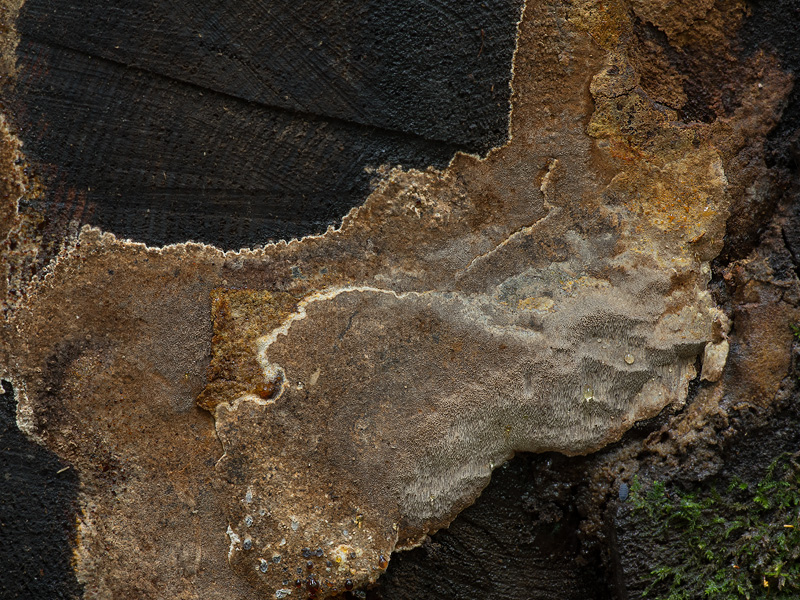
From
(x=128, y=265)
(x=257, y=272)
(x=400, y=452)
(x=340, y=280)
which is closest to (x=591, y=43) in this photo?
(x=340, y=280)

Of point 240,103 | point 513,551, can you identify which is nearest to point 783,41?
point 240,103

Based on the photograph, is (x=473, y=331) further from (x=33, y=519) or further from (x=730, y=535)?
(x=33, y=519)

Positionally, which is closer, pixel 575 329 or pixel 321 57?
pixel 321 57

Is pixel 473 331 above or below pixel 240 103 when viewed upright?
below

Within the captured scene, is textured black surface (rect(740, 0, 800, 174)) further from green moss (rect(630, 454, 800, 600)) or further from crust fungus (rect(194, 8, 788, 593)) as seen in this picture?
green moss (rect(630, 454, 800, 600))

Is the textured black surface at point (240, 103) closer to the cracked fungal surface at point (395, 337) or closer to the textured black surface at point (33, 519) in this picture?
the cracked fungal surface at point (395, 337)

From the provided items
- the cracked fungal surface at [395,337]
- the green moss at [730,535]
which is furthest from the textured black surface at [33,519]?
the green moss at [730,535]

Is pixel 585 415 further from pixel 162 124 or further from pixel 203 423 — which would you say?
pixel 162 124
